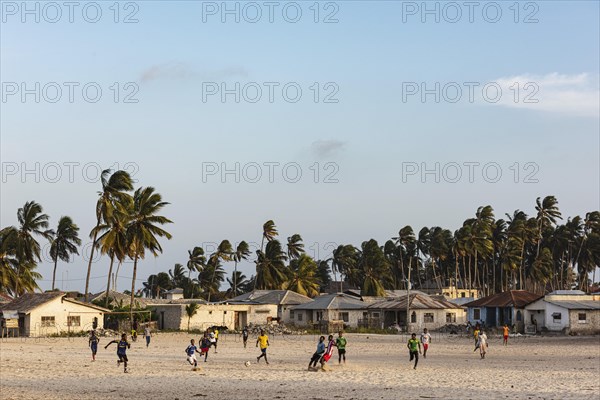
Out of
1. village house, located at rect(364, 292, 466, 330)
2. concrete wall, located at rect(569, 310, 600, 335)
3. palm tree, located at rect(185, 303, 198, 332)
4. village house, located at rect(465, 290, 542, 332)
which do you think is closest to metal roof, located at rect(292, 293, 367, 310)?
village house, located at rect(364, 292, 466, 330)

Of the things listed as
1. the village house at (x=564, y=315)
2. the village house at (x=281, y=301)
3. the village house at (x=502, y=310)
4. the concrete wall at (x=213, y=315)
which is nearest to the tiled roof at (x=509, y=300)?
the village house at (x=502, y=310)

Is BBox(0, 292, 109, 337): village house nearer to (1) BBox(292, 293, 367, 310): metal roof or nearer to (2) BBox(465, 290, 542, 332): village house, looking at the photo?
(1) BBox(292, 293, 367, 310): metal roof

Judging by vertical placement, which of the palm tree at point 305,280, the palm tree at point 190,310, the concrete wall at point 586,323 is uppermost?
the palm tree at point 305,280

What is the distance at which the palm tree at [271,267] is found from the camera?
4058 inches

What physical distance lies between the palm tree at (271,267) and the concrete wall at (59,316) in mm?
39470

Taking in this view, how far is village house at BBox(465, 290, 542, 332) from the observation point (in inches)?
2867

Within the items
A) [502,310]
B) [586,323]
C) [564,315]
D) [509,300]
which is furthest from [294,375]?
[502,310]

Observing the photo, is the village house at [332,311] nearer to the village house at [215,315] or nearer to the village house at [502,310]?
the village house at [215,315]

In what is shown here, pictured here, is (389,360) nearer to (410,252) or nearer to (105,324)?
(105,324)

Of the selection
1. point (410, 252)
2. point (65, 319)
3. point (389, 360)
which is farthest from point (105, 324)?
point (410, 252)

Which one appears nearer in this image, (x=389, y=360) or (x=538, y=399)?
(x=538, y=399)

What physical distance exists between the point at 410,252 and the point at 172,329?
7508 centimetres

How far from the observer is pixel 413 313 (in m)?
75.4

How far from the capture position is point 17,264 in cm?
7406
